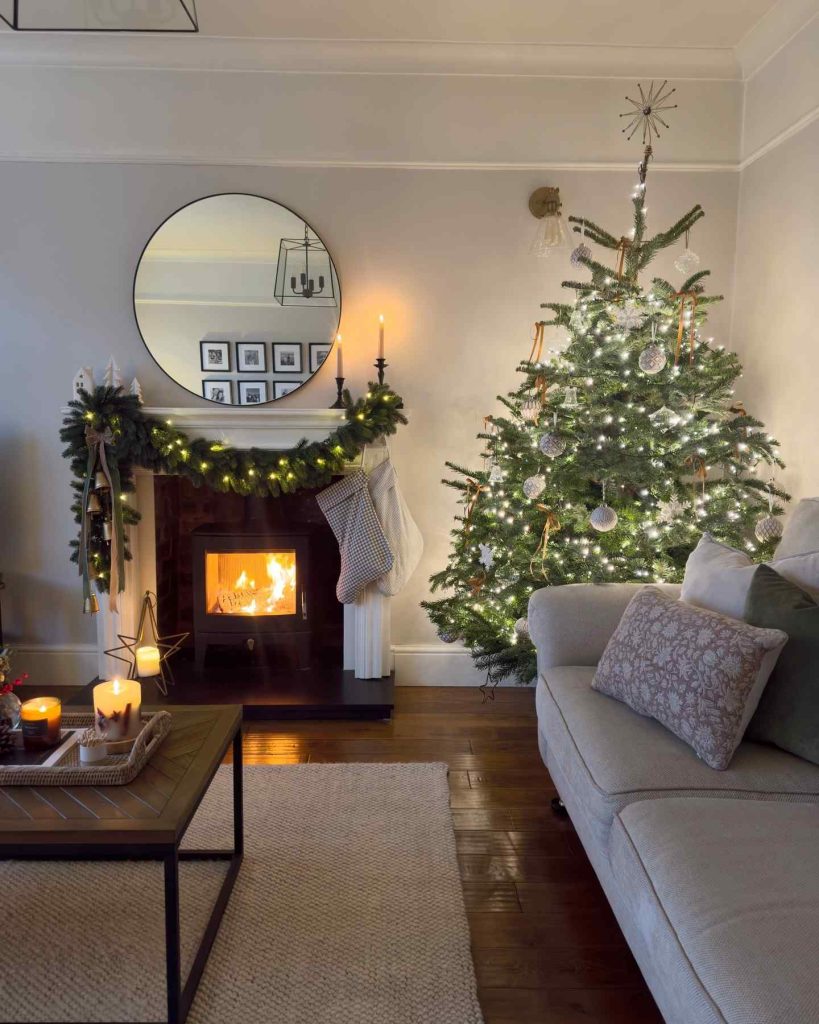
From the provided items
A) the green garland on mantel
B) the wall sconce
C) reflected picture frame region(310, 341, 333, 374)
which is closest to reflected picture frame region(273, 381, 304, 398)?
reflected picture frame region(310, 341, 333, 374)

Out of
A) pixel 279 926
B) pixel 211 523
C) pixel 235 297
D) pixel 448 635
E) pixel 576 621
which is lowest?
pixel 279 926

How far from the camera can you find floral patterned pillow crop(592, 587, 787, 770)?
5.38ft

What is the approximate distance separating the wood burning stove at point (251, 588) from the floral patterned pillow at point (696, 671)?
5.65 feet

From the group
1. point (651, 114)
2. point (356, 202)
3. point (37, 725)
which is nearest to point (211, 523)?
point (356, 202)

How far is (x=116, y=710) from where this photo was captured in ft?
5.67

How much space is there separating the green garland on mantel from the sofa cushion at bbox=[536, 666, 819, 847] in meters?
1.59

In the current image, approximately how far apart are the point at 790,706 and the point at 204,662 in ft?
8.16

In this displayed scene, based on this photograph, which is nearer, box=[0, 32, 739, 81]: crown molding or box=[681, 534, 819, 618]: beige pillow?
box=[681, 534, 819, 618]: beige pillow

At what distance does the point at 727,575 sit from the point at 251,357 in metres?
2.18

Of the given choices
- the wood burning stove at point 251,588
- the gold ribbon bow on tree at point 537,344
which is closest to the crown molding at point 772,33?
the gold ribbon bow on tree at point 537,344

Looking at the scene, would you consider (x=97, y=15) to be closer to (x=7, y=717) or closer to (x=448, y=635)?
(x=7, y=717)

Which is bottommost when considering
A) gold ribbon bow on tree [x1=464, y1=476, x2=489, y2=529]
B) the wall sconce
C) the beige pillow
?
the beige pillow

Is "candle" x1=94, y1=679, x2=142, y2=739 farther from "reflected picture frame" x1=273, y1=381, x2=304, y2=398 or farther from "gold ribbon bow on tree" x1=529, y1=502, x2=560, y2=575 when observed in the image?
"reflected picture frame" x1=273, y1=381, x2=304, y2=398

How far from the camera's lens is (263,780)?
253 centimetres
